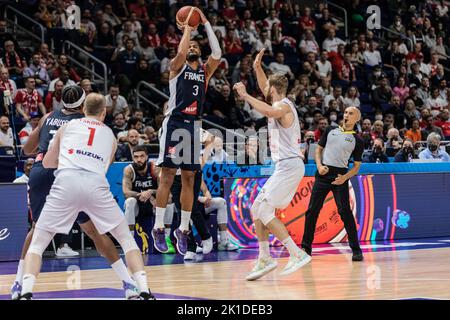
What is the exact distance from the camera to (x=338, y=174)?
13125 mm

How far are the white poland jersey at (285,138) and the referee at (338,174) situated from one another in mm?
2451

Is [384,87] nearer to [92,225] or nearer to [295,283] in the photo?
[295,283]

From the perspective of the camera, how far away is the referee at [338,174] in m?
13.0

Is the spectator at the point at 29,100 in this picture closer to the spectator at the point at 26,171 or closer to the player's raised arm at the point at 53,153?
the spectator at the point at 26,171

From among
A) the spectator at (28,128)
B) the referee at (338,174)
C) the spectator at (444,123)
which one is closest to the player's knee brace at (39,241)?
the referee at (338,174)

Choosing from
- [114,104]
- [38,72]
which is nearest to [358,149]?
[114,104]

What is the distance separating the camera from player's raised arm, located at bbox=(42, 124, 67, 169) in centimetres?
803

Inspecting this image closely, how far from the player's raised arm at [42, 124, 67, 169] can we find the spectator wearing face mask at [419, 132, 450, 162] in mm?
11066

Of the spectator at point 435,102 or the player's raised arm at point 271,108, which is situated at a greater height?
the spectator at point 435,102

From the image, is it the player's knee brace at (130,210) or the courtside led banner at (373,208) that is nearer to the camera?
the player's knee brace at (130,210)

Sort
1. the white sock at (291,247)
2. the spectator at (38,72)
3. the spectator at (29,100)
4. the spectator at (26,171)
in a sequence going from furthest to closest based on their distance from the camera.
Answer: the spectator at (38,72) → the spectator at (29,100) → the spectator at (26,171) → the white sock at (291,247)

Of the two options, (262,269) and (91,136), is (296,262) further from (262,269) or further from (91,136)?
(91,136)

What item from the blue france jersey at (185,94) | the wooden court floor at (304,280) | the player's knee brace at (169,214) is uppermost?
the blue france jersey at (185,94)

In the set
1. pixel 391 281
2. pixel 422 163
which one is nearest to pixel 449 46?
pixel 422 163
